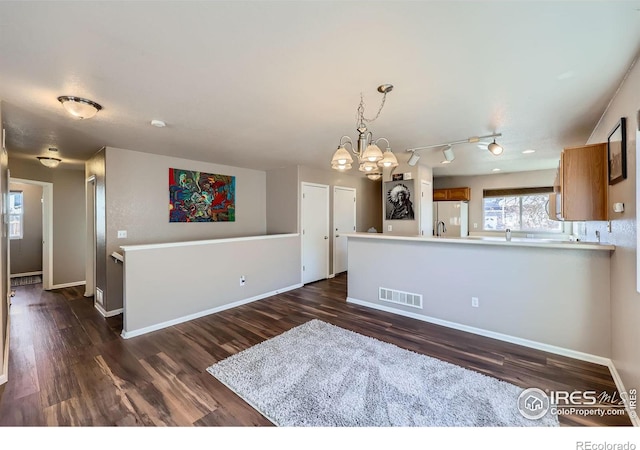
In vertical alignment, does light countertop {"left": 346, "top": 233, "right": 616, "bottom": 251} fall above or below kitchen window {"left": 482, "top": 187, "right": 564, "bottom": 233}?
below

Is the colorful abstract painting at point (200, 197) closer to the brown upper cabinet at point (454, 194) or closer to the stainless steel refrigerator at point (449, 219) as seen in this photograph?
the stainless steel refrigerator at point (449, 219)

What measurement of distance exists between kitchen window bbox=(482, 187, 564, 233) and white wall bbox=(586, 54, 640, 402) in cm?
451

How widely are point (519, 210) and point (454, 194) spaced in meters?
1.58

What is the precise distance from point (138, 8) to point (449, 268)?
362cm

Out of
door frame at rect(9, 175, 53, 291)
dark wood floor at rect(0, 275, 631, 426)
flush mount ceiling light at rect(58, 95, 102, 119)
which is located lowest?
dark wood floor at rect(0, 275, 631, 426)

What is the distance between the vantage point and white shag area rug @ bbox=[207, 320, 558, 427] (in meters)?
1.80

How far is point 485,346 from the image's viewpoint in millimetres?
2826

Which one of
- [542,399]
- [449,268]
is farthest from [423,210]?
[542,399]

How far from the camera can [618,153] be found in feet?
6.38

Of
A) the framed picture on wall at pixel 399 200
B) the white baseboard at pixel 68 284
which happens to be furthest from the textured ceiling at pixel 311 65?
the white baseboard at pixel 68 284

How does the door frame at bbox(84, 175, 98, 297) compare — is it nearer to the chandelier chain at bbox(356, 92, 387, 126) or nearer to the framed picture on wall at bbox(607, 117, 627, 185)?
the chandelier chain at bbox(356, 92, 387, 126)

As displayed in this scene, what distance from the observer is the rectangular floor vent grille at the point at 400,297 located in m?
3.60

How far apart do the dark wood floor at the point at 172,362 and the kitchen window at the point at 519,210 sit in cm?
479

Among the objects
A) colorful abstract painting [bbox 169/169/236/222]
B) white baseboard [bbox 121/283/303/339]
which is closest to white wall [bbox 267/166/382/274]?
colorful abstract painting [bbox 169/169/236/222]
